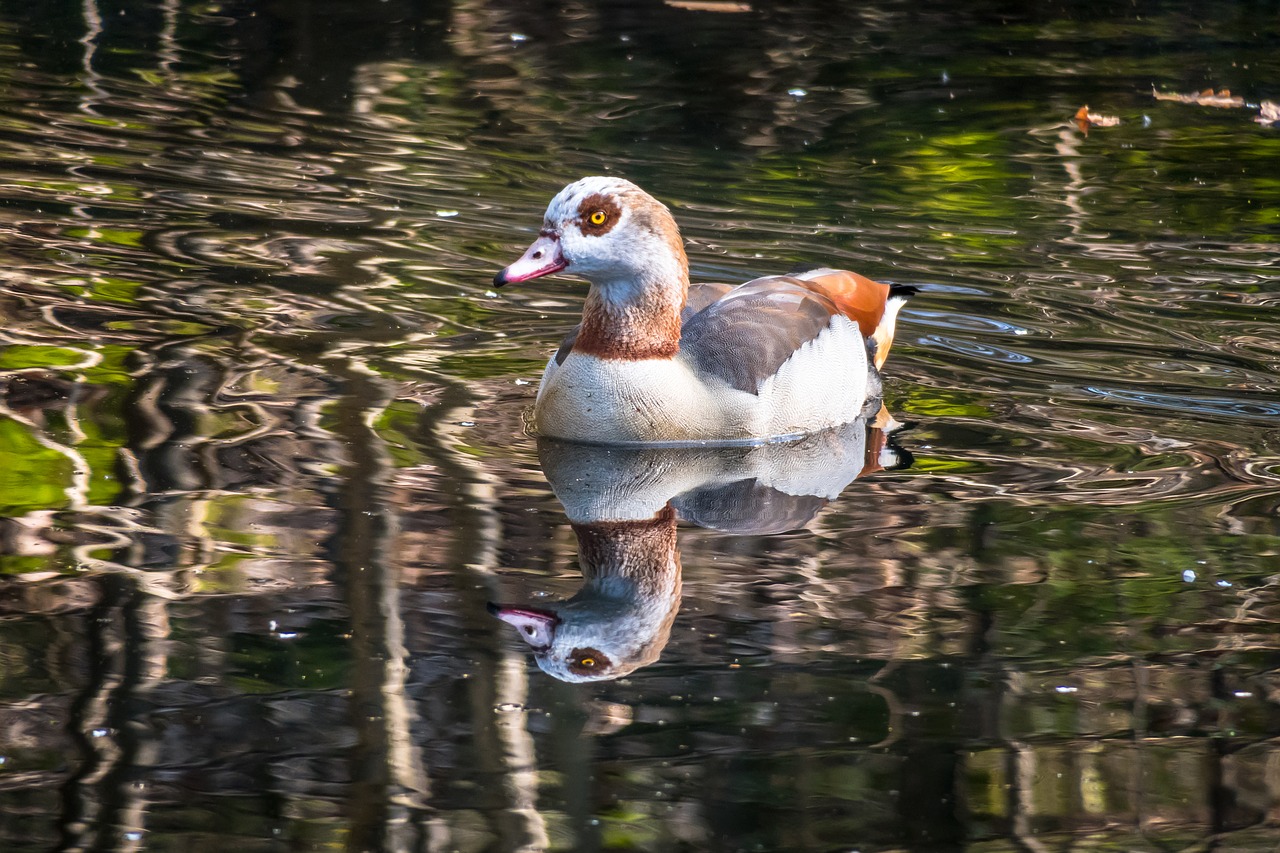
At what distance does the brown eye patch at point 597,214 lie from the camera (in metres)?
7.71

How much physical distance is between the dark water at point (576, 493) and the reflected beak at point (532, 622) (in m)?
0.08

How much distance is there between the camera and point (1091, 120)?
15297 mm

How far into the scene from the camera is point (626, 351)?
7.87 metres

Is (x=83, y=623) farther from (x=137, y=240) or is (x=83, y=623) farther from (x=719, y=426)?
(x=137, y=240)

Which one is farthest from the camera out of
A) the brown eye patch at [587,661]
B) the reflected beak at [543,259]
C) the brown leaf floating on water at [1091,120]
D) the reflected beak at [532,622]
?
the brown leaf floating on water at [1091,120]

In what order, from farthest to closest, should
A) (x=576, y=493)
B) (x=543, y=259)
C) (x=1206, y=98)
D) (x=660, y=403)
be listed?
(x=1206, y=98), (x=660, y=403), (x=543, y=259), (x=576, y=493)

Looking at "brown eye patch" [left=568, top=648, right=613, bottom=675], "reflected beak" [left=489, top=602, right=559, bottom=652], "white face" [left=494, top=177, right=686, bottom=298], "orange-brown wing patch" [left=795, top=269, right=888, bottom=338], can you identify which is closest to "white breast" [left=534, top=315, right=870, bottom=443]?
"white face" [left=494, top=177, right=686, bottom=298]

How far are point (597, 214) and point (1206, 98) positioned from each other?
9.88 m

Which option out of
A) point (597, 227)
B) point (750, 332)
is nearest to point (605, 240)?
point (597, 227)

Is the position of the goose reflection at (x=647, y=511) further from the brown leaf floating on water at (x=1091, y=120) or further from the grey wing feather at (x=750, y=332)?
the brown leaf floating on water at (x=1091, y=120)

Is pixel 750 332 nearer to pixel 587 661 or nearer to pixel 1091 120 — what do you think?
pixel 587 661

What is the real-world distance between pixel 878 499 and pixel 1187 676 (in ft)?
6.11

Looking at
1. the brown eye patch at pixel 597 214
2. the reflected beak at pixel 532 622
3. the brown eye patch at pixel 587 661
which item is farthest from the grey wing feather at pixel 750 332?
the brown eye patch at pixel 587 661

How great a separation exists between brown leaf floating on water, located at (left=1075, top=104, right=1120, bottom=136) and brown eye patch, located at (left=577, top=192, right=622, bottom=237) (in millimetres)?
8383
